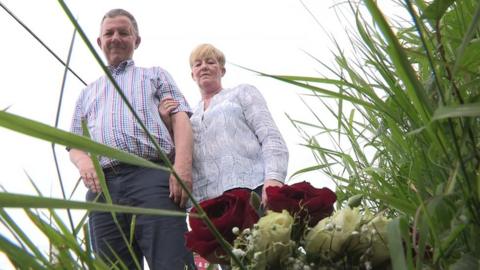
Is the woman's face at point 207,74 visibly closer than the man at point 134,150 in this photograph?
No

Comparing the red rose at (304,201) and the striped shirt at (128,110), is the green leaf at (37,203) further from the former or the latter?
the striped shirt at (128,110)

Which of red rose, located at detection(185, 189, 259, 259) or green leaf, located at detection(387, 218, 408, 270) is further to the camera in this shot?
red rose, located at detection(185, 189, 259, 259)

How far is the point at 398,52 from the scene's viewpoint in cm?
32

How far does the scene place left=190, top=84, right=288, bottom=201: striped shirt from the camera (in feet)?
5.23

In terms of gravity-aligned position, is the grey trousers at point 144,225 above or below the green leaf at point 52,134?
below

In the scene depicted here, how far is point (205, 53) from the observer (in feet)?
6.08

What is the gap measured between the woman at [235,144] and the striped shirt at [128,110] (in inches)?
1.7

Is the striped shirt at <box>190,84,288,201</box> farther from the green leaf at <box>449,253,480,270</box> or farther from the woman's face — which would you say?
the green leaf at <box>449,253,480,270</box>

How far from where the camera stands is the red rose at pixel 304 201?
0.52 meters

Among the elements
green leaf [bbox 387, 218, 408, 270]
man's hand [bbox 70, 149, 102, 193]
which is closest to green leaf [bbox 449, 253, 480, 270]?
green leaf [bbox 387, 218, 408, 270]

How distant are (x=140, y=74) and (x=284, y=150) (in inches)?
16.4

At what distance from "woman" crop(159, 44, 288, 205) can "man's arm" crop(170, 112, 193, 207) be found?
6 cm

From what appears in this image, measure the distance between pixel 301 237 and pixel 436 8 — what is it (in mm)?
200

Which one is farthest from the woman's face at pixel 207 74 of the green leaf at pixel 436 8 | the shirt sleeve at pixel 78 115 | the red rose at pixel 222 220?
the green leaf at pixel 436 8
